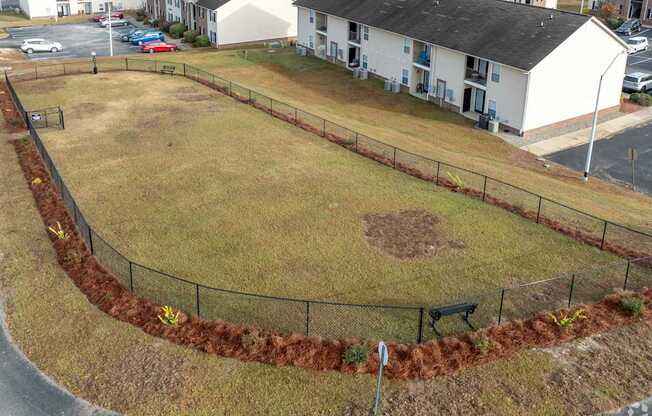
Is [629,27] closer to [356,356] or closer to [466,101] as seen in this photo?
[466,101]

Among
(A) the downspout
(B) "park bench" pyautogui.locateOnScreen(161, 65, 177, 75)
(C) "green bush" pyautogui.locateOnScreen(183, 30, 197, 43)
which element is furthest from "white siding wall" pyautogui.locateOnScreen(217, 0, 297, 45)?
(A) the downspout

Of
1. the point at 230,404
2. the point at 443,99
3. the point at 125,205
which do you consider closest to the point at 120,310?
the point at 230,404

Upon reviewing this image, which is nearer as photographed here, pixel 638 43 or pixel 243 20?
pixel 638 43

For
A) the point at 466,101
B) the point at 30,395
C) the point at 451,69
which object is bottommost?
the point at 30,395

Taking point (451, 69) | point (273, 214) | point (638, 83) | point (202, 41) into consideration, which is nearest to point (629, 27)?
point (638, 83)

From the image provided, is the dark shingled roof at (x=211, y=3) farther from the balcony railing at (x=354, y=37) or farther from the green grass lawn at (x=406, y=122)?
the balcony railing at (x=354, y=37)

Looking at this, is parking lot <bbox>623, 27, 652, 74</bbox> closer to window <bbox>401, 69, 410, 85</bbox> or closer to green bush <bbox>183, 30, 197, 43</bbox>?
window <bbox>401, 69, 410, 85</bbox>
